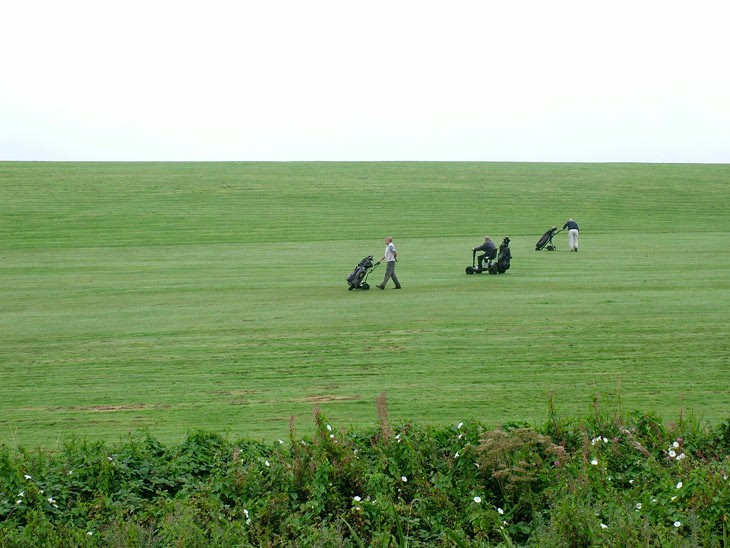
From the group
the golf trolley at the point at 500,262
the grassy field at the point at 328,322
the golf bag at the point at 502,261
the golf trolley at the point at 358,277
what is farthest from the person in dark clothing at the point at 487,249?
the golf trolley at the point at 358,277

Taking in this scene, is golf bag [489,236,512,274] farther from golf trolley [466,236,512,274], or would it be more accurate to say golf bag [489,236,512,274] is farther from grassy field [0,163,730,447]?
grassy field [0,163,730,447]

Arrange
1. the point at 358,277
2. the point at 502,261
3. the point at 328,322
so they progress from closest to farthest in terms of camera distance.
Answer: the point at 328,322, the point at 358,277, the point at 502,261

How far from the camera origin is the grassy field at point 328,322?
10.9 metres

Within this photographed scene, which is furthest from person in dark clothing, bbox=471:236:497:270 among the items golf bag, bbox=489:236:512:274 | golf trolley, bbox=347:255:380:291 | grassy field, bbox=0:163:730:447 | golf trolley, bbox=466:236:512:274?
golf trolley, bbox=347:255:380:291

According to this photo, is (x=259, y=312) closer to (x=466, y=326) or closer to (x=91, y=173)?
(x=466, y=326)

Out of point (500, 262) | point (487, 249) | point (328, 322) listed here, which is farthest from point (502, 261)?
point (328, 322)

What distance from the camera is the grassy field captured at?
1088cm

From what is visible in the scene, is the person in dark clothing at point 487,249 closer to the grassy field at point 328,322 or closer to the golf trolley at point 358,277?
the grassy field at point 328,322

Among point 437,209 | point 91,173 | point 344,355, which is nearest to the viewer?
point 344,355

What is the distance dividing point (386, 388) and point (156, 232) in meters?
38.7

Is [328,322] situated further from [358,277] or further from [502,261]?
[502,261]

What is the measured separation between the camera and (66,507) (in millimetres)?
6875

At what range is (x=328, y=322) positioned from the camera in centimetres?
1784

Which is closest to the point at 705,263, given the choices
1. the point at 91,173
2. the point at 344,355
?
the point at 344,355
